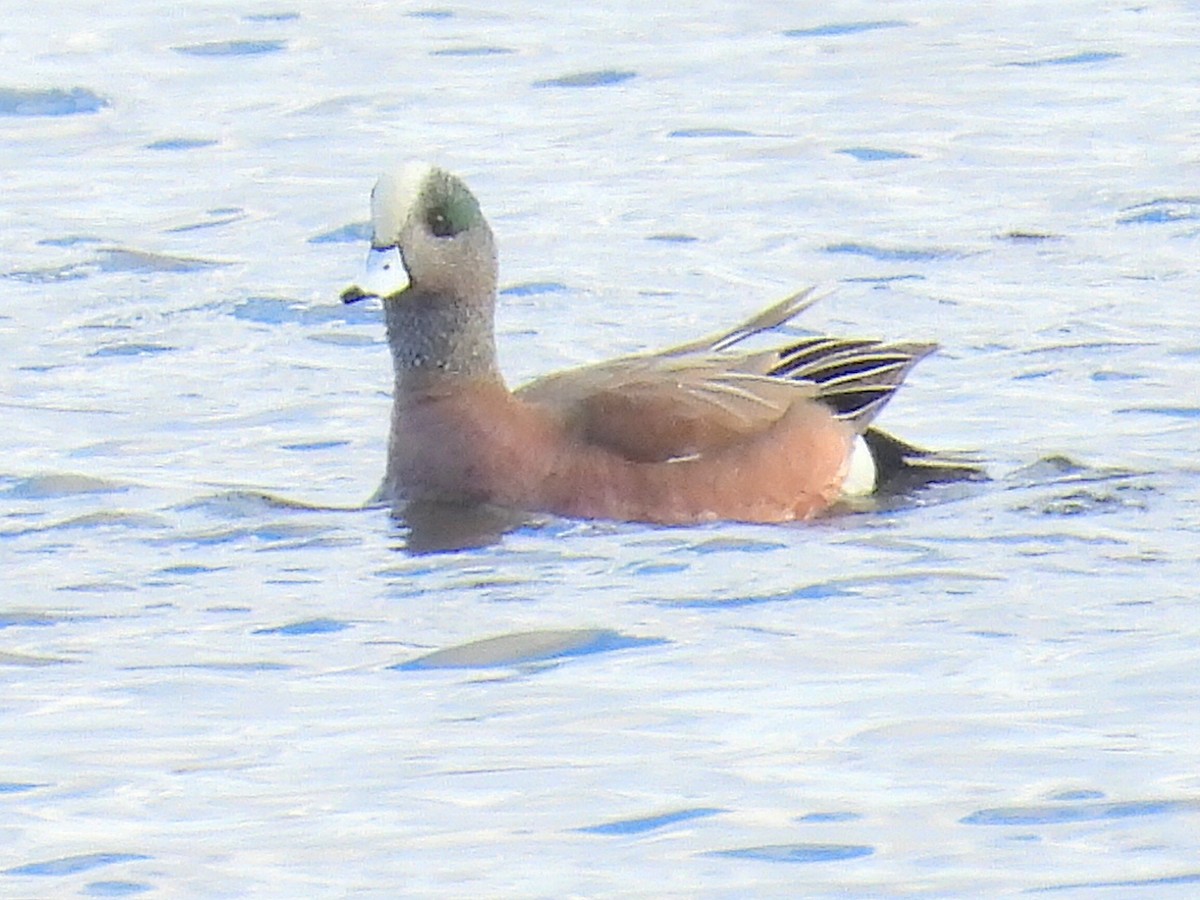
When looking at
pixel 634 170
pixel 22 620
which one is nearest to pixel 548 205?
pixel 634 170

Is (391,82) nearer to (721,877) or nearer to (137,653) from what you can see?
(137,653)

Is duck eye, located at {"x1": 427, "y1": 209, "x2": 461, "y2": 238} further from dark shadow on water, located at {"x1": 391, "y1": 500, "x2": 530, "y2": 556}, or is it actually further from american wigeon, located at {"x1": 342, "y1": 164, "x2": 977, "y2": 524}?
dark shadow on water, located at {"x1": 391, "y1": 500, "x2": 530, "y2": 556}

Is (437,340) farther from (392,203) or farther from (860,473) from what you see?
(860,473)

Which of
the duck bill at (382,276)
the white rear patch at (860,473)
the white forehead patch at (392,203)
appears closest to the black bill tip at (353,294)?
the duck bill at (382,276)

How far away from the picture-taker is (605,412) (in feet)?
32.0

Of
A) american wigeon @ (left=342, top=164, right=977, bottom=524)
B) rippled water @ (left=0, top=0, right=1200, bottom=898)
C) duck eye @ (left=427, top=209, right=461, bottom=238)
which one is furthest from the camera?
duck eye @ (left=427, top=209, right=461, bottom=238)

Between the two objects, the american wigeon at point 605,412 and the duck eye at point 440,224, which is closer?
the american wigeon at point 605,412

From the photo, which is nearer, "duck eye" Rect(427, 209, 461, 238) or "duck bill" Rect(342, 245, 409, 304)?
"duck bill" Rect(342, 245, 409, 304)

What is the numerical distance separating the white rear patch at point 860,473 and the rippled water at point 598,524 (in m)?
0.23

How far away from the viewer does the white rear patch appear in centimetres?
1029

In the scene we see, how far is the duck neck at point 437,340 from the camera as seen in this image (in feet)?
33.2

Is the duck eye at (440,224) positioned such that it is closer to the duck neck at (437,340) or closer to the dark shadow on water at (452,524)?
the duck neck at (437,340)

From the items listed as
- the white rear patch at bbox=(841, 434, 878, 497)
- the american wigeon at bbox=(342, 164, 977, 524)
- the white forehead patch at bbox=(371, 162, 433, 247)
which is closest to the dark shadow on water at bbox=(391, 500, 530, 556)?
the american wigeon at bbox=(342, 164, 977, 524)

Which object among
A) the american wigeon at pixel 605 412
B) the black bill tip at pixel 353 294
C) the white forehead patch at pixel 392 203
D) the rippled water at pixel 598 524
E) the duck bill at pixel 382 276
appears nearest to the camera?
the rippled water at pixel 598 524
